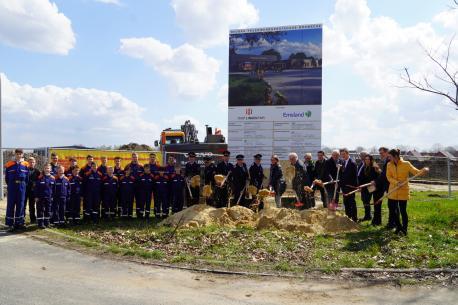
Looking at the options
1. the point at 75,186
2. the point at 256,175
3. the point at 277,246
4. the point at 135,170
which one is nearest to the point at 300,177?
the point at 256,175

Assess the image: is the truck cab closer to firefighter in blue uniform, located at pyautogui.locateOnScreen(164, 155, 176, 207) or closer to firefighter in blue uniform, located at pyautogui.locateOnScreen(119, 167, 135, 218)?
firefighter in blue uniform, located at pyautogui.locateOnScreen(164, 155, 176, 207)

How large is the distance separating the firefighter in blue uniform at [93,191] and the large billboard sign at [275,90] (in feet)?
19.9

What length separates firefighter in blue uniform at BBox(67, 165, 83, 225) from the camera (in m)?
12.8

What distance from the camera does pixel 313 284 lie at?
7.27 m

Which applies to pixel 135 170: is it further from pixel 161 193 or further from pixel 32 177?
pixel 32 177

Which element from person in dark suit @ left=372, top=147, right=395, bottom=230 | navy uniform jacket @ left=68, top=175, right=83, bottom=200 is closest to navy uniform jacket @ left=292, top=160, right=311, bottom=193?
person in dark suit @ left=372, top=147, right=395, bottom=230

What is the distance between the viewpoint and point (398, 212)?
10.9 meters

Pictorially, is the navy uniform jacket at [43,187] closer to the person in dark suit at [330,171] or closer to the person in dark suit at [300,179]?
the person in dark suit at [300,179]

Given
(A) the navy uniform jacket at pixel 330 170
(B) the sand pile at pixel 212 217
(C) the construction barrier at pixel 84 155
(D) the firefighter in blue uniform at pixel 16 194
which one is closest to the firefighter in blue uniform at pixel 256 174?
(B) the sand pile at pixel 212 217

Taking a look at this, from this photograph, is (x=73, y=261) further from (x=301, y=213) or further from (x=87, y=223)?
(x=301, y=213)

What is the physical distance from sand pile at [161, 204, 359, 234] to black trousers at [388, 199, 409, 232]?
110cm

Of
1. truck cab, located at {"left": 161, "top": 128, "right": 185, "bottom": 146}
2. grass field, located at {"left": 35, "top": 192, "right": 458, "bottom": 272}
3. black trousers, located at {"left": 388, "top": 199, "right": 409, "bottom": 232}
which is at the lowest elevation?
grass field, located at {"left": 35, "top": 192, "right": 458, "bottom": 272}

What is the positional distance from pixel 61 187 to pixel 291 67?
31.0 ft

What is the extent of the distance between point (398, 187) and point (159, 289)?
6.28 m
